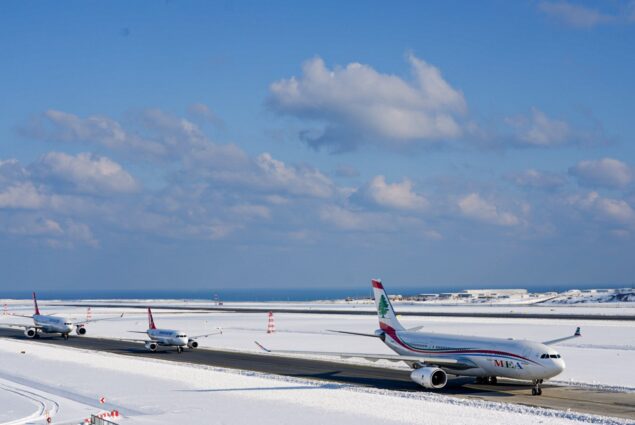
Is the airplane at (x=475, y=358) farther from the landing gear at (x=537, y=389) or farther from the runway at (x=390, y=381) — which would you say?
the runway at (x=390, y=381)

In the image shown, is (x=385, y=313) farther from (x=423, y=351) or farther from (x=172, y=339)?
(x=172, y=339)

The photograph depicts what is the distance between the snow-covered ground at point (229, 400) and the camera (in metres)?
36.1

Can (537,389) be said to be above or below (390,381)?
above

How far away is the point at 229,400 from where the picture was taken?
42.1 m

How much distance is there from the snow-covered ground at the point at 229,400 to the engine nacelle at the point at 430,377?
173 centimetres

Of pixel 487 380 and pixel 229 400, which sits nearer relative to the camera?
pixel 229 400

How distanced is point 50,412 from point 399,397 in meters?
18.5

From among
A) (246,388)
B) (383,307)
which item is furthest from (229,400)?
(383,307)

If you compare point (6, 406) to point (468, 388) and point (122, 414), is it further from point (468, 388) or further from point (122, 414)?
point (468, 388)

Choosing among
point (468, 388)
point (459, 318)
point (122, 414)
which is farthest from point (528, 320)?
point (122, 414)

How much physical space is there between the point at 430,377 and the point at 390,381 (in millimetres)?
5398

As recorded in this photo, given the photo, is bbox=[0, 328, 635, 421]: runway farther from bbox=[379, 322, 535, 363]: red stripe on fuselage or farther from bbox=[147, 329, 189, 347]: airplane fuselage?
bbox=[379, 322, 535, 363]: red stripe on fuselage

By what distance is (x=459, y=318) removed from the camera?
11300 cm

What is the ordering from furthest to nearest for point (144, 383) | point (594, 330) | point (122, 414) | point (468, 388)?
point (594, 330) < point (144, 383) < point (468, 388) < point (122, 414)
